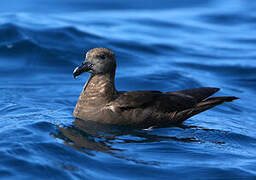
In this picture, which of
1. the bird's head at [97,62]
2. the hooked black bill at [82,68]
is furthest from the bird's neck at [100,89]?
the hooked black bill at [82,68]

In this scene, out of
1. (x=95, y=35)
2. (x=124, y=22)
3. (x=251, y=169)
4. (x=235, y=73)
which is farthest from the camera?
(x=124, y=22)

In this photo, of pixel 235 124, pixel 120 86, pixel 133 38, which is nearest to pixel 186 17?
pixel 133 38

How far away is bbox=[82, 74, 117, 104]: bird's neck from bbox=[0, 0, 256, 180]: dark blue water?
1.63ft

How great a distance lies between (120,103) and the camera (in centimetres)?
780

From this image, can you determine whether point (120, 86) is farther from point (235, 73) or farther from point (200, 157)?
point (200, 157)

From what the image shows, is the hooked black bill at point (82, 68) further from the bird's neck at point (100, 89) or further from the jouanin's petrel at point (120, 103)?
the bird's neck at point (100, 89)

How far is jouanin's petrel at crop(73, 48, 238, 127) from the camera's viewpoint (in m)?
7.79

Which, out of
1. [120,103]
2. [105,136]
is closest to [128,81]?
[120,103]

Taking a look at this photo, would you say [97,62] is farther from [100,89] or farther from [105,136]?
[105,136]

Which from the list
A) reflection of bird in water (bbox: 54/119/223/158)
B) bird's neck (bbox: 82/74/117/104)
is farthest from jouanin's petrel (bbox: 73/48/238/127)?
reflection of bird in water (bbox: 54/119/223/158)

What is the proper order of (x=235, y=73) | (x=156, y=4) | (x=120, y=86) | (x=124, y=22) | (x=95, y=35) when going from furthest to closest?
(x=156, y=4) → (x=124, y=22) → (x=95, y=35) → (x=235, y=73) → (x=120, y=86)

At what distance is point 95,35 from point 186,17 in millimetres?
5851

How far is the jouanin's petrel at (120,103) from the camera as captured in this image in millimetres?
7793

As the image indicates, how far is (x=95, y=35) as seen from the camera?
15.7m
